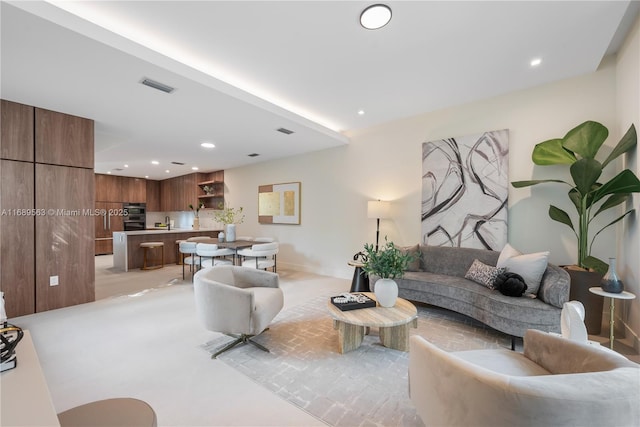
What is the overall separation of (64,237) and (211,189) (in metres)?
4.61

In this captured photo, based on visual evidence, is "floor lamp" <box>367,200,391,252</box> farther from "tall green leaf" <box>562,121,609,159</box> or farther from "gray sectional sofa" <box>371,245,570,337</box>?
"tall green leaf" <box>562,121,609,159</box>

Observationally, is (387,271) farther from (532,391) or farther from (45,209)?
(45,209)

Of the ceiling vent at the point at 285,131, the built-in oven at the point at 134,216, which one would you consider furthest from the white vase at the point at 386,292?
the built-in oven at the point at 134,216

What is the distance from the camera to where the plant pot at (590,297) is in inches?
104

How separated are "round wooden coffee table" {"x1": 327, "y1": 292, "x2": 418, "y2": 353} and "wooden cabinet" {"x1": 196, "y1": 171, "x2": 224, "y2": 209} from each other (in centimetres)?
635

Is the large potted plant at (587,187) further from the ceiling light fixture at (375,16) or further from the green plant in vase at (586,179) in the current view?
the ceiling light fixture at (375,16)

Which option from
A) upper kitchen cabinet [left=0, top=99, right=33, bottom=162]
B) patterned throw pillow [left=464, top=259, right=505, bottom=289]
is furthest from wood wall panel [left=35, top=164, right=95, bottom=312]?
patterned throw pillow [left=464, top=259, right=505, bottom=289]

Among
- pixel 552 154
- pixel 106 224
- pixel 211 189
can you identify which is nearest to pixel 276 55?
pixel 552 154

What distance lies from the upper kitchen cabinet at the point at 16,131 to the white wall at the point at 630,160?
21.7 ft

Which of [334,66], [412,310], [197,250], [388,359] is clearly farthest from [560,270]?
[197,250]

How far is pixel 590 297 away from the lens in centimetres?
264

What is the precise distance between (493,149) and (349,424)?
12.2 ft

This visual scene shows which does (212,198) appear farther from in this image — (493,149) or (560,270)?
(560,270)

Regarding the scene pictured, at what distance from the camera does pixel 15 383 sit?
2.72 feet
